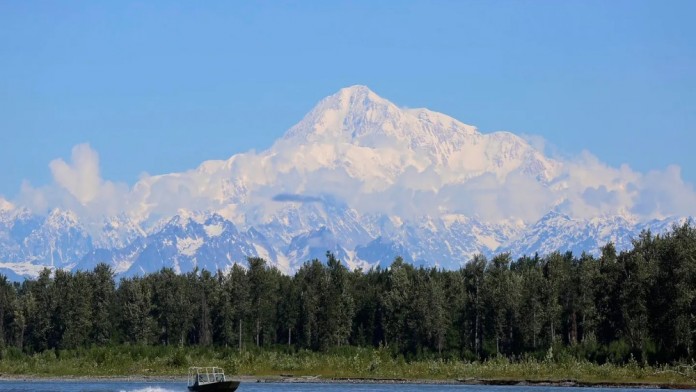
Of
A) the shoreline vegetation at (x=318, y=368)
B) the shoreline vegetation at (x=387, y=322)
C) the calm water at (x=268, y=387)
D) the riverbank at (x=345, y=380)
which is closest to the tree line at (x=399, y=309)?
the shoreline vegetation at (x=387, y=322)

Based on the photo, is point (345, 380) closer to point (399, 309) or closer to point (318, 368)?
point (318, 368)

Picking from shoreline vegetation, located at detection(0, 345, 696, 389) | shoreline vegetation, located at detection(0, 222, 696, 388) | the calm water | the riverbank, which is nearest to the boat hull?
the calm water

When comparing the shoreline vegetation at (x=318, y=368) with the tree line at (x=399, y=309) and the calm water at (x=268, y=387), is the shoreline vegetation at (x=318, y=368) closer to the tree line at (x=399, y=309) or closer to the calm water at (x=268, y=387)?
the tree line at (x=399, y=309)

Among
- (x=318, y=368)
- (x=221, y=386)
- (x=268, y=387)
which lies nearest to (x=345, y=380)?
(x=318, y=368)

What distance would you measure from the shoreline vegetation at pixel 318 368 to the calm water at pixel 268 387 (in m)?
5.62

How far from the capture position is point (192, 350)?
16238 cm

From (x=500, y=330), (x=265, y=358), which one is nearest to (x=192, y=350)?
(x=265, y=358)

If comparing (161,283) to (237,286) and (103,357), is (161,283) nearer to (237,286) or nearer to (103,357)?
(237,286)

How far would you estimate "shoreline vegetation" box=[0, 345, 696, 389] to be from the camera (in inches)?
5182

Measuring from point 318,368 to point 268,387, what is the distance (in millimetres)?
23552

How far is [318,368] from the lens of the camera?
151m

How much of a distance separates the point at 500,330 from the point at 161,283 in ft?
183

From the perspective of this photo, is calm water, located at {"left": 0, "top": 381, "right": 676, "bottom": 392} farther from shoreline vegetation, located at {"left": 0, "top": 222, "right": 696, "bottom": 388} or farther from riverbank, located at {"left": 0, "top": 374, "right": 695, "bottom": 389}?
shoreline vegetation, located at {"left": 0, "top": 222, "right": 696, "bottom": 388}

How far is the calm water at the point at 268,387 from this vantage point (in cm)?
12075
